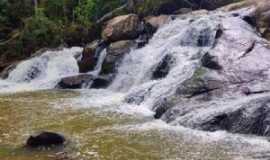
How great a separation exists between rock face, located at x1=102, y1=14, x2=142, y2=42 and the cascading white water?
3426 mm

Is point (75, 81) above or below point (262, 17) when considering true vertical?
below

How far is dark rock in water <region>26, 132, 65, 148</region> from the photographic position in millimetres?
17344

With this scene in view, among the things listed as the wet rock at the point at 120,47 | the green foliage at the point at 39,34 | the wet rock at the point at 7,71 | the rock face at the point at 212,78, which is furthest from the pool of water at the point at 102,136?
the green foliage at the point at 39,34

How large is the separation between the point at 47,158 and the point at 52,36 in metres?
25.6

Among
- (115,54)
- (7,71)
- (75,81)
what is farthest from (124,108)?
(7,71)

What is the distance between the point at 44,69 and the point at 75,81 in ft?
17.2

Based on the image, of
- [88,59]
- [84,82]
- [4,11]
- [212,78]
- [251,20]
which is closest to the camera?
[212,78]

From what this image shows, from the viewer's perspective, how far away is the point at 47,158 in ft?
52.6

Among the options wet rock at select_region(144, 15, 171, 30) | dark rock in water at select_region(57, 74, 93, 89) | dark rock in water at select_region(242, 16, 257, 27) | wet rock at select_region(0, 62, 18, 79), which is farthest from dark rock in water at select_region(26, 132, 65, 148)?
wet rock at select_region(0, 62, 18, 79)

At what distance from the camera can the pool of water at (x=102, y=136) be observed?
16.2 metres

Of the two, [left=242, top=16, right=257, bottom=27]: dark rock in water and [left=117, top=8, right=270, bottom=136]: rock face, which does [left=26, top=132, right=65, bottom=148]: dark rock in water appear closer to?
[left=117, top=8, right=270, bottom=136]: rock face

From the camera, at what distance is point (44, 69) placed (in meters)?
35.8

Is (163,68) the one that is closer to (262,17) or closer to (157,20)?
(262,17)

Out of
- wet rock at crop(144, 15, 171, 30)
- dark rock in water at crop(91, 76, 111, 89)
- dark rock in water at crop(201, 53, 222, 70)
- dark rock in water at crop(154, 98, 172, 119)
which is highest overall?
dark rock in water at crop(201, 53, 222, 70)
